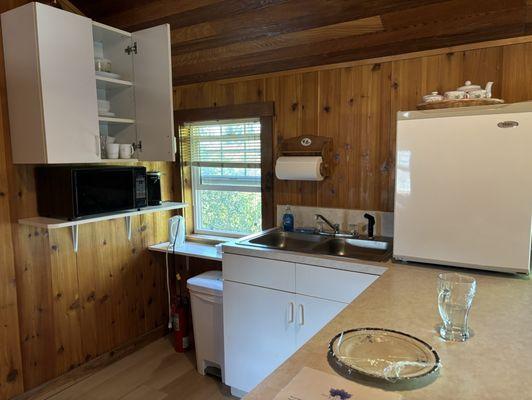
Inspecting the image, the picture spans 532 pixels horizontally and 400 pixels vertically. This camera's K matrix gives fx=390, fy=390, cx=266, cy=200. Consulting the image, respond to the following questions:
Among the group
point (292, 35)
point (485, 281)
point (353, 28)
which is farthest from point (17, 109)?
point (485, 281)

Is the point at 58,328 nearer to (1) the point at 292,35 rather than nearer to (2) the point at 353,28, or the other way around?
(1) the point at 292,35

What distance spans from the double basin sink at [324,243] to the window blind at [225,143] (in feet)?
2.05

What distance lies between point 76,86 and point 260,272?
1.43 m

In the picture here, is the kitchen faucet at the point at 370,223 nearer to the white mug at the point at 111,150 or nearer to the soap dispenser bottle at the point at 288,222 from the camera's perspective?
the soap dispenser bottle at the point at 288,222

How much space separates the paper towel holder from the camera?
2.54 metres

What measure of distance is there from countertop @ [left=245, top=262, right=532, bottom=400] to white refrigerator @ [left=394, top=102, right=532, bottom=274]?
14 cm

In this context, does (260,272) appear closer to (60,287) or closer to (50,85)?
(60,287)

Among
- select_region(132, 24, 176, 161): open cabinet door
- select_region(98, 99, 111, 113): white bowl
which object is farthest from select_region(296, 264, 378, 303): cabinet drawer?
select_region(98, 99, 111, 113): white bowl

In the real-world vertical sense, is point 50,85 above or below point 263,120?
above

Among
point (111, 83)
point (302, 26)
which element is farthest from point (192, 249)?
point (302, 26)

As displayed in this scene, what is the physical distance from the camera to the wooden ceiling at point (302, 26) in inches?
74.4

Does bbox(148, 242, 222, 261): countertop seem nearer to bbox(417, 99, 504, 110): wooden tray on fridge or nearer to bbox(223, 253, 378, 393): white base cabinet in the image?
bbox(223, 253, 378, 393): white base cabinet

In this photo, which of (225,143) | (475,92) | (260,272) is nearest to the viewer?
(475,92)

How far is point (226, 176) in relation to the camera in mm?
3137
